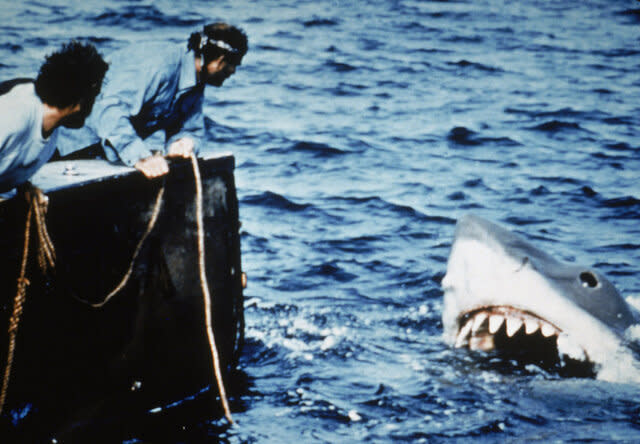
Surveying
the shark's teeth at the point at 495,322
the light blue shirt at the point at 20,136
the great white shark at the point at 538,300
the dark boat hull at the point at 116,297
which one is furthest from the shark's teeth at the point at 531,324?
the light blue shirt at the point at 20,136

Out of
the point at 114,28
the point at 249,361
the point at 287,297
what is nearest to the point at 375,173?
the point at 287,297

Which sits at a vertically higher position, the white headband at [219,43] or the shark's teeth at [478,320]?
the white headband at [219,43]

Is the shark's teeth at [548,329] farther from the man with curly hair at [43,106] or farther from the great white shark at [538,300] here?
the man with curly hair at [43,106]

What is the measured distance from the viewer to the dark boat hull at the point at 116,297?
129 inches

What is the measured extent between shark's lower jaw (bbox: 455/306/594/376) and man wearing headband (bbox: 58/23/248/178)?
5.63 ft

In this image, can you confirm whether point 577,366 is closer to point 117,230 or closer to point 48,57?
point 117,230

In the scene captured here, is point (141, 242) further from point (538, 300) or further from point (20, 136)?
point (538, 300)

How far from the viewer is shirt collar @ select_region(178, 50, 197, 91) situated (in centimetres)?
454

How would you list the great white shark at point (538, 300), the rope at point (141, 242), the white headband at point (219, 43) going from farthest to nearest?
the white headband at point (219, 43) < the great white shark at point (538, 300) < the rope at point (141, 242)

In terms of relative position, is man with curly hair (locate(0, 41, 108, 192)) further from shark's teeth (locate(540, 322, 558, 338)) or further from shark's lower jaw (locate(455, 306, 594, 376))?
shark's teeth (locate(540, 322, 558, 338))

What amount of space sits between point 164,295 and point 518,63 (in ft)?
35.9

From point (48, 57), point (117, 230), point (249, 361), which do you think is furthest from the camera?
point (249, 361)

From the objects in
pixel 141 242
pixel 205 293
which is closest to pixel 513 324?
pixel 205 293

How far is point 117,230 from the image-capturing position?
3516 mm
